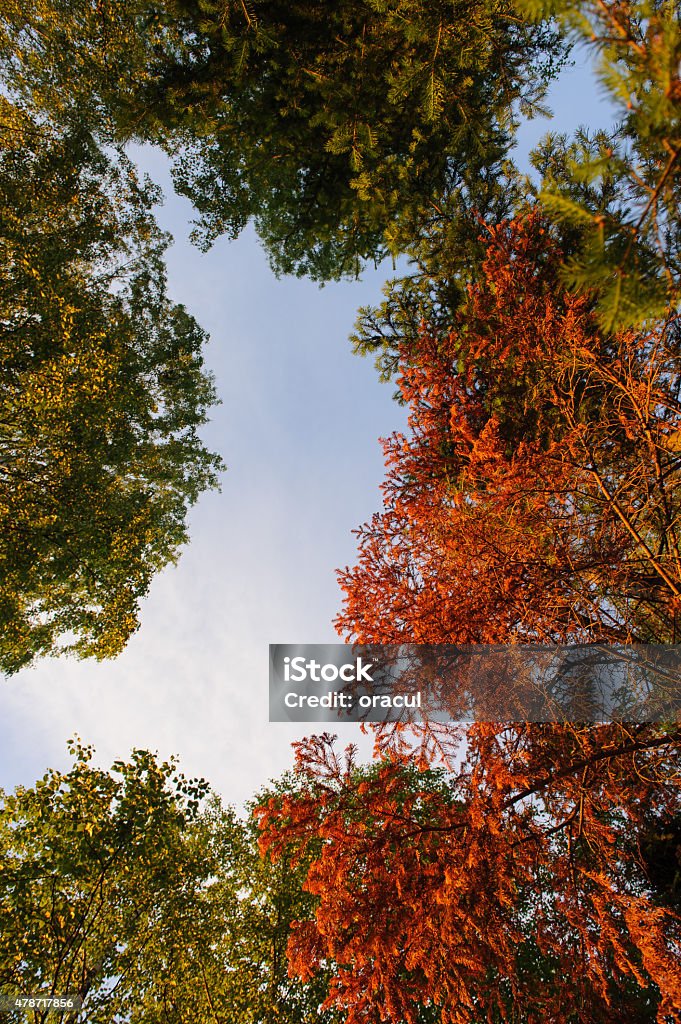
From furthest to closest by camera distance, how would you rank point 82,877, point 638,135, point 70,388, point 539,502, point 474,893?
point 70,388, point 82,877, point 539,502, point 474,893, point 638,135

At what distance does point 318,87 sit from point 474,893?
9.24 m

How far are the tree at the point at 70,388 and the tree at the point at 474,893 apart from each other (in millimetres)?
7651

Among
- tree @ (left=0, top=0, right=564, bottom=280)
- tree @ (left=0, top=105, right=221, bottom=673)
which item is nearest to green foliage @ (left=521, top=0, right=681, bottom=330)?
tree @ (left=0, top=0, right=564, bottom=280)

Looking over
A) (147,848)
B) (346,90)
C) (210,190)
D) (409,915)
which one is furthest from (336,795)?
(210,190)

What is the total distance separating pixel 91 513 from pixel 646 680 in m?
9.62

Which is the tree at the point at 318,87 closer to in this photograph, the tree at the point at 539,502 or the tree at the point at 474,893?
the tree at the point at 539,502

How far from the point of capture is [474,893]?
3652 millimetres

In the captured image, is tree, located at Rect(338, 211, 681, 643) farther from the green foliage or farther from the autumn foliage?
the green foliage

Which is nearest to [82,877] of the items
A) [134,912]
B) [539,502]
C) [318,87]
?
[134,912]

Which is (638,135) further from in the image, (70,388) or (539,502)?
(70,388)

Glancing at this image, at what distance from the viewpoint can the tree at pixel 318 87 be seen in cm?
559

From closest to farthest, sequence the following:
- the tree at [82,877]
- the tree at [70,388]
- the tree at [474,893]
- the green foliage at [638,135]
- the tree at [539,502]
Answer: the green foliage at [638,135]
the tree at [474,893]
the tree at [539,502]
the tree at [82,877]
the tree at [70,388]

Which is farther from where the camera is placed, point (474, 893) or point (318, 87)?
point (318, 87)

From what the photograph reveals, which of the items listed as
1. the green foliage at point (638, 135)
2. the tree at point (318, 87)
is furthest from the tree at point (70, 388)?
the green foliage at point (638, 135)
